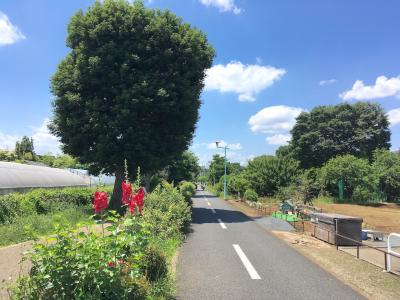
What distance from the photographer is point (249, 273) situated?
9516 millimetres

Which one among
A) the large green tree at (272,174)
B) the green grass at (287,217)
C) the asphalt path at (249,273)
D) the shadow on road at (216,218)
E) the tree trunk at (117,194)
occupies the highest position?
the large green tree at (272,174)

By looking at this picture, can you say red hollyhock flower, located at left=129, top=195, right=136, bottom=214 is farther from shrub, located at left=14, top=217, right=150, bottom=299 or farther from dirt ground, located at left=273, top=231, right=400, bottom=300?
dirt ground, located at left=273, top=231, right=400, bottom=300

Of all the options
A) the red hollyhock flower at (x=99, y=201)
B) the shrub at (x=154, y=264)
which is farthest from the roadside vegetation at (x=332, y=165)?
the red hollyhock flower at (x=99, y=201)

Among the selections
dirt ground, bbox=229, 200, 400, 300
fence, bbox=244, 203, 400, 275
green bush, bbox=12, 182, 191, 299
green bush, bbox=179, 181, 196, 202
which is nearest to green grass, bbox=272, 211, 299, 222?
fence, bbox=244, 203, 400, 275

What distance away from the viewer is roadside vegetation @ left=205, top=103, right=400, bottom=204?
44688mm

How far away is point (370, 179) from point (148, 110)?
35085 millimetres

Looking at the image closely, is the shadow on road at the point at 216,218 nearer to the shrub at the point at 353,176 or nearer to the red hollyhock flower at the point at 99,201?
the red hollyhock flower at the point at 99,201

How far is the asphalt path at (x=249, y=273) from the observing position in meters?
7.79

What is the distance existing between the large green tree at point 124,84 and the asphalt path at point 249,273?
346 inches

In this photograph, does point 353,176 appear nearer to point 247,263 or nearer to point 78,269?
point 247,263

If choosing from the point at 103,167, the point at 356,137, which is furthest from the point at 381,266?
the point at 356,137

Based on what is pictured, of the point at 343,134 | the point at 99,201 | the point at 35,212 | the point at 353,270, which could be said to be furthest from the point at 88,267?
the point at 343,134

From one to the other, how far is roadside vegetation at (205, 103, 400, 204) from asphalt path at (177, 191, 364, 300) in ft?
60.4

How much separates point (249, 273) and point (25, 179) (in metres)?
21.9
